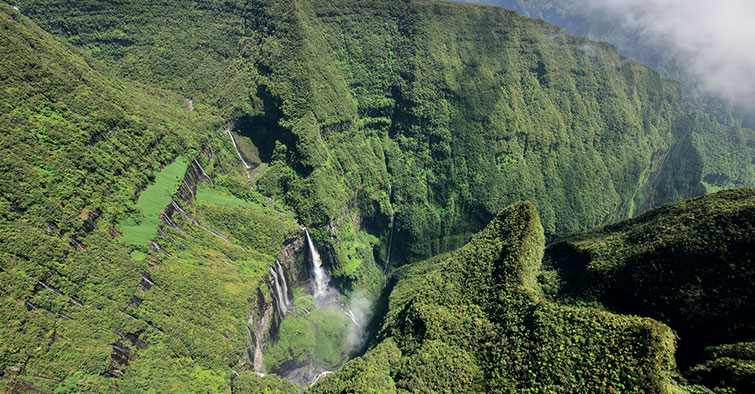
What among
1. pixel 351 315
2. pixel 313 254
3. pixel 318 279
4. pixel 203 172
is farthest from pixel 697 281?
pixel 203 172

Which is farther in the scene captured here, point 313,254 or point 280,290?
point 313,254

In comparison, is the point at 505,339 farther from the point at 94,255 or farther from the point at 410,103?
the point at 410,103

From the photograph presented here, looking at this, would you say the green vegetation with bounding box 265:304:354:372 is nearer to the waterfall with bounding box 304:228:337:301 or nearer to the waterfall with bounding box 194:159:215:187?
the waterfall with bounding box 304:228:337:301

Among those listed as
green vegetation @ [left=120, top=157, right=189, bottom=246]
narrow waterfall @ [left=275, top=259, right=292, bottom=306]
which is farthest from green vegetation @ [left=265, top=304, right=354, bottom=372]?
green vegetation @ [left=120, top=157, right=189, bottom=246]

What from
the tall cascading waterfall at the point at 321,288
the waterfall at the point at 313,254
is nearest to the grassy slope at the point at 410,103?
the waterfall at the point at 313,254

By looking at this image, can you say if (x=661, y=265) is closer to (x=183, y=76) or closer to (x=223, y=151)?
(x=223, y=151)

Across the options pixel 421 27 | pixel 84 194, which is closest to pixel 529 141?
pixel 421 27
